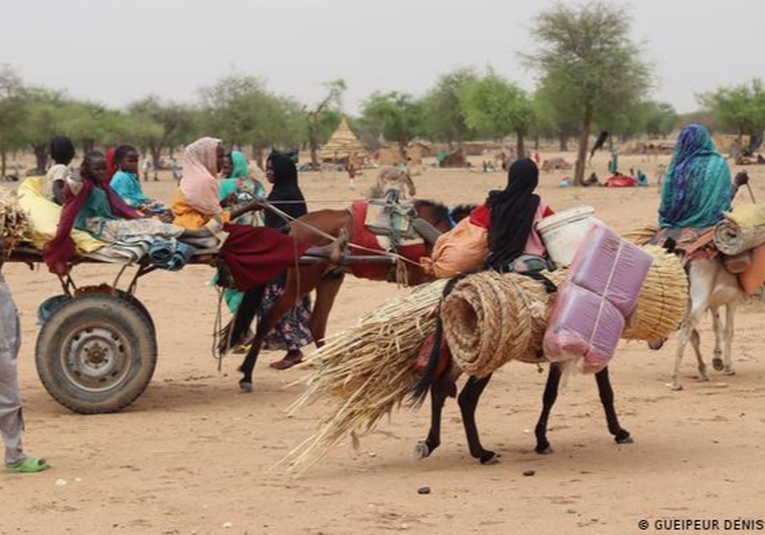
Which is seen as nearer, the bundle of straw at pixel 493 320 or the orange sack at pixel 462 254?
the bundle of straw at pixel 493 320

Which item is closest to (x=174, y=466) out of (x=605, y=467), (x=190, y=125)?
(x=605, y=467)

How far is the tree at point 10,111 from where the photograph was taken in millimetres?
60406

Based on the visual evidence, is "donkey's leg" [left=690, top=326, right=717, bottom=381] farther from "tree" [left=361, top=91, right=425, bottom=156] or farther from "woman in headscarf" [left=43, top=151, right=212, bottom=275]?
"tree" [left=361, top=91, right=425, bottom=156]

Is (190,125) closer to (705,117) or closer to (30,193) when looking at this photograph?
(705,117)

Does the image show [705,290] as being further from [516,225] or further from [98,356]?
[98,356]

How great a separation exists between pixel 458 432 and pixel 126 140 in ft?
240

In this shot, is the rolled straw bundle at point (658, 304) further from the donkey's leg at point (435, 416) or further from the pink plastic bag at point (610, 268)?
the donkey's leg at point (435, 416)

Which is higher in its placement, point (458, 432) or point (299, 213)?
point (299, 213)

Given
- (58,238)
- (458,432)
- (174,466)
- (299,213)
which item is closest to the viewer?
(174,466)

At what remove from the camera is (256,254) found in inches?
407

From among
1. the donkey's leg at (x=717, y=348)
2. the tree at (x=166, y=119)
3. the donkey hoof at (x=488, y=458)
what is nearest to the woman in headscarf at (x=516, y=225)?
the donkey hoof at (x=488, y=458)

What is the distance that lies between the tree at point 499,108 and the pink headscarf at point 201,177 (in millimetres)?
53664

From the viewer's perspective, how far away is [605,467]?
303 inches

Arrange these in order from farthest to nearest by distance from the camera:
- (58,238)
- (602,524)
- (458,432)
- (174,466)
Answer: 1. (58,238)
2. (458,432)
3. (174,466)
4. (602,524)
